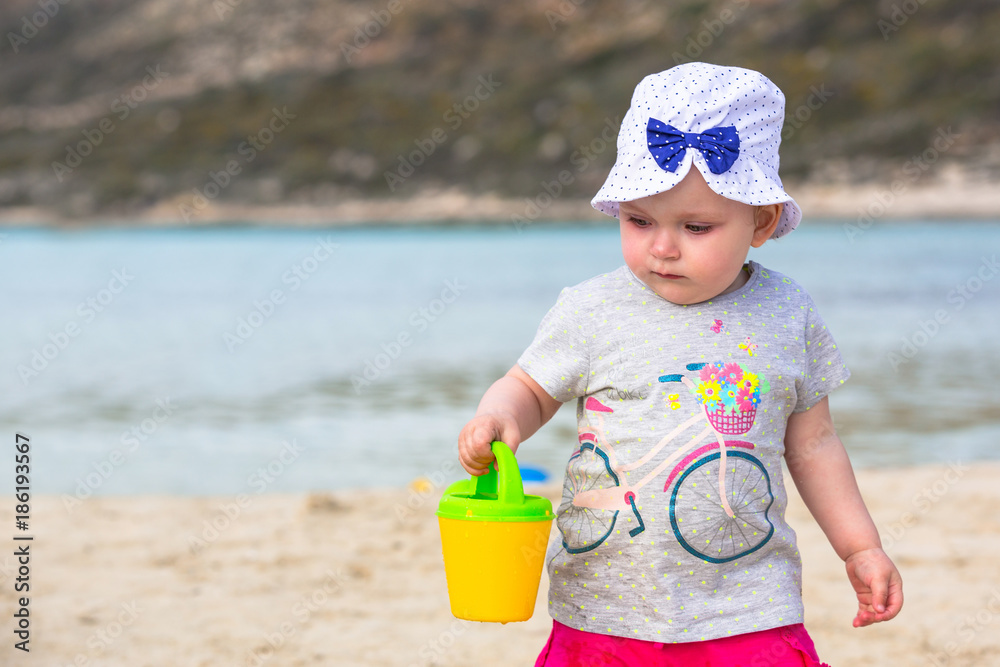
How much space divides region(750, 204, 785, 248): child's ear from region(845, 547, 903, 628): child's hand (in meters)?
0.55

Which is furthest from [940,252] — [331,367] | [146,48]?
[146,48]

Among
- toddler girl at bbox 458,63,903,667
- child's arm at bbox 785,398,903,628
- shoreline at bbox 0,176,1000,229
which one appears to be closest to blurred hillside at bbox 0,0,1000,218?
shoreline at bbox 0,176,1000,229

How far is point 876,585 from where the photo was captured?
1.77 meters

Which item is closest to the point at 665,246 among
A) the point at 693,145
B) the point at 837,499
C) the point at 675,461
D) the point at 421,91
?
the point at 693,145

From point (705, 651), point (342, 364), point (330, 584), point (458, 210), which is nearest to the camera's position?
point (705, 651)

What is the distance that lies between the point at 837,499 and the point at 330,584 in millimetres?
1955

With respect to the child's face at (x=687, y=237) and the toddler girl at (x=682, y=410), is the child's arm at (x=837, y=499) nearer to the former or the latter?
the toddler girl at (x=682, y=410)

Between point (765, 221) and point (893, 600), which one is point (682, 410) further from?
point (893, 600)

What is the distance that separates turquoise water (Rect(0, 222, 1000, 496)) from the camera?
18.5 feet

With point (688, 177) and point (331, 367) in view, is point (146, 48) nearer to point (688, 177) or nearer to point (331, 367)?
point (331, 367)

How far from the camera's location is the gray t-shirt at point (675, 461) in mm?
1664

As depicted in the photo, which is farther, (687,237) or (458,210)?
(458,210)

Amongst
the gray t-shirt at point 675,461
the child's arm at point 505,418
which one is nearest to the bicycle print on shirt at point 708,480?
the gray t-shirt at point 675,461

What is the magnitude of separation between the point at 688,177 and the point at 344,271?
66.2ft
